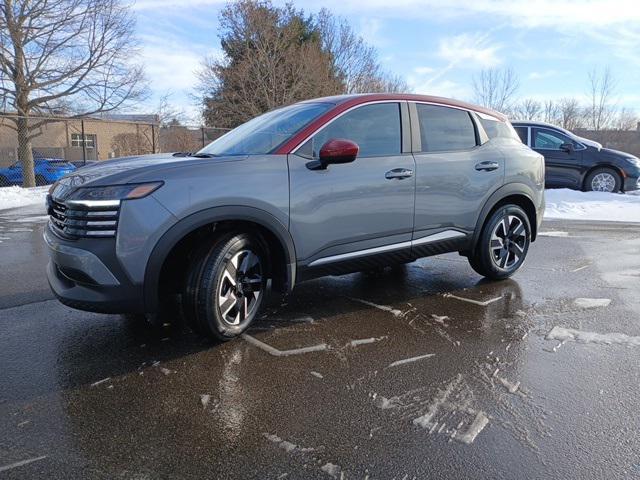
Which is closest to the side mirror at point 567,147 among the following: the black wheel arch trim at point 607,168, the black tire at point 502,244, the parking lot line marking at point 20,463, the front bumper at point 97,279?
the black wheel arch trim at point 607,168

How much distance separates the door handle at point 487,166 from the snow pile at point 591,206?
638 cm

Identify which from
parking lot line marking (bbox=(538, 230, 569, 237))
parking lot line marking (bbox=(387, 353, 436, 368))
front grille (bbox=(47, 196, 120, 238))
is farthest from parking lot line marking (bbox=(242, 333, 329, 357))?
parking lot line marking (bbox=(538, 230, 569, 237))

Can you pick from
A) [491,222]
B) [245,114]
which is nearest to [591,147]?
[491,222]

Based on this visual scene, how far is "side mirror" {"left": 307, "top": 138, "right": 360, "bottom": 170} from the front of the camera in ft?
12.2

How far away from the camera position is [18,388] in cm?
304

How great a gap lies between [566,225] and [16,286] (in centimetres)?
883

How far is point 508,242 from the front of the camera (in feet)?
17.4

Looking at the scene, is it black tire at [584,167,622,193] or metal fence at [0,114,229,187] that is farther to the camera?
metal fence at [0,114,229,187]

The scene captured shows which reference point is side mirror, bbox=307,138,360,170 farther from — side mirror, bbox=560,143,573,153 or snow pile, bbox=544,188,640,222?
side mirror, bbox=560,143,573,153

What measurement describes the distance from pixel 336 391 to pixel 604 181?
12.1 metres

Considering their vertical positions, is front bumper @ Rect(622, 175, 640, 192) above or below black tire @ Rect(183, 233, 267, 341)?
above

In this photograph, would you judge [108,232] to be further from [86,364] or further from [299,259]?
[299,259]

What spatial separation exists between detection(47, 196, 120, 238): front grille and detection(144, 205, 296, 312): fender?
0.99 ft

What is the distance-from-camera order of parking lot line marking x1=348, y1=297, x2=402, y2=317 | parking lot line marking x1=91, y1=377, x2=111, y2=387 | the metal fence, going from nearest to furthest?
parking lot line marking x1=91, y1=377, x2=111, y2=387 → parking lot line marking x1=348, y1=297, x2=402, y2=317 → the metal fence
